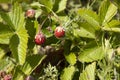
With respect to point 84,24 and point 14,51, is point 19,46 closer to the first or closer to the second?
point 14,51

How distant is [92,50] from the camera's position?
2.03 metres

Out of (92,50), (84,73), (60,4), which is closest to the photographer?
(84,73)

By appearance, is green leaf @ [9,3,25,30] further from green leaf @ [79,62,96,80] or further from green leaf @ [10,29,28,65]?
green leaf @ [79,62,96,80]

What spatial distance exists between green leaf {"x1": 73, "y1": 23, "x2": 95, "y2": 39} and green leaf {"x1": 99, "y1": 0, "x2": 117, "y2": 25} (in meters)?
0.08

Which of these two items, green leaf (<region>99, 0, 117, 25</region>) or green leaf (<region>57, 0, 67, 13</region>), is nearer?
green leaf (<region>99, 0, 117, 25</region>)

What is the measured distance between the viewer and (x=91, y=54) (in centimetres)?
201

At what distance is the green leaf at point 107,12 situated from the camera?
2.03m

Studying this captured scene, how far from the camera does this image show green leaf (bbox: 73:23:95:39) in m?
2.06

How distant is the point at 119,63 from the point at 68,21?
0.38m

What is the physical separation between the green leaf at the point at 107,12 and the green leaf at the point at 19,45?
1.38 ft

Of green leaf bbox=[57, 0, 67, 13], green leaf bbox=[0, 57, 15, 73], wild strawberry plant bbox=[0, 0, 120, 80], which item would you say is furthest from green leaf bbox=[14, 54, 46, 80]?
green leaf bbox=[57, 0, 67, 13]

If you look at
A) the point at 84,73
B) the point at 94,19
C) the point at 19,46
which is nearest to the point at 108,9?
the point at 94,19

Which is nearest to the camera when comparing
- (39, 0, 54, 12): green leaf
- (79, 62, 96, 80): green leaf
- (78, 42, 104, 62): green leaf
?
(79, 62, 96, 80): green leaf

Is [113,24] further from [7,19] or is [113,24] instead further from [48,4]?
[7,19]
